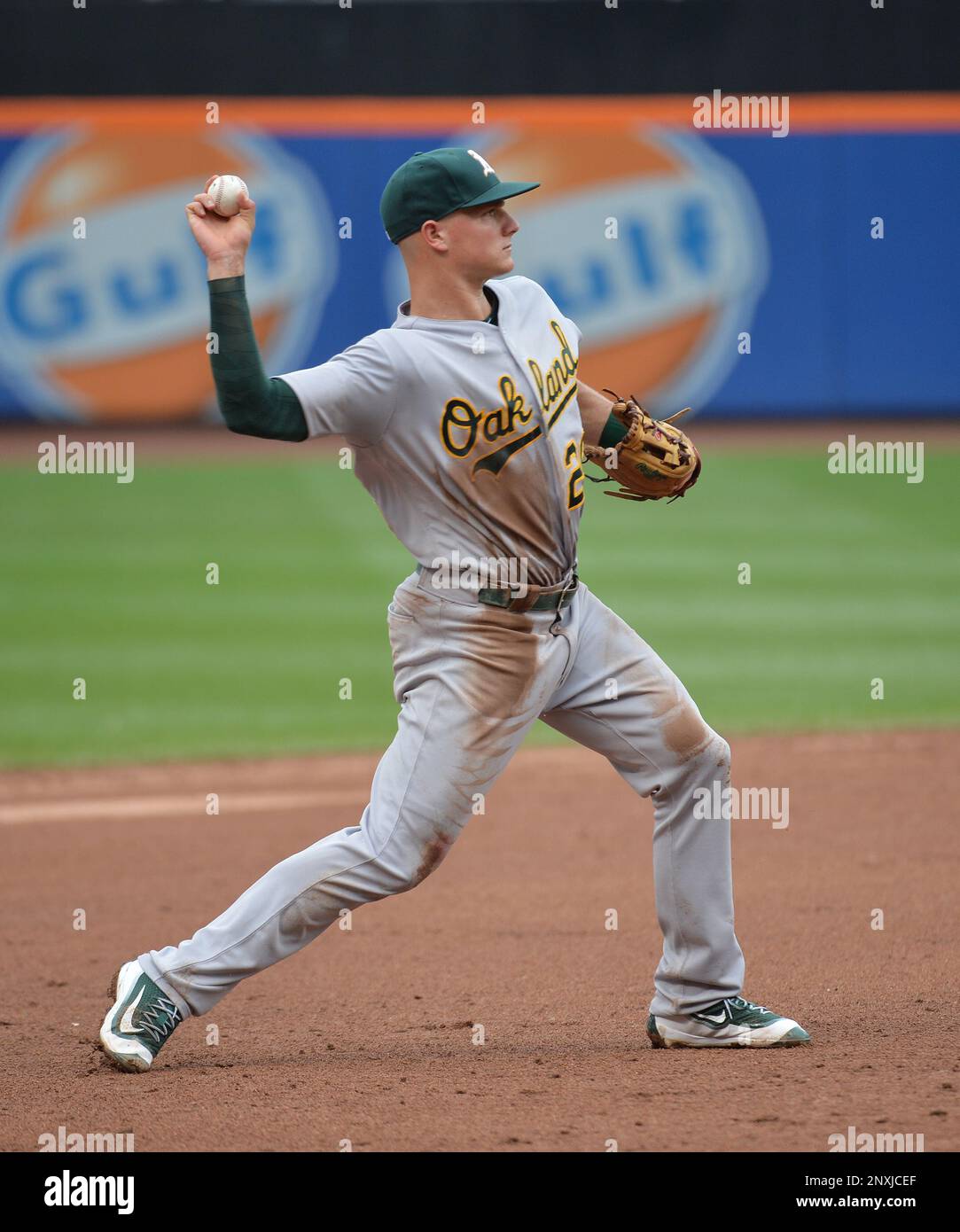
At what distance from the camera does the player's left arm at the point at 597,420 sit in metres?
4.32

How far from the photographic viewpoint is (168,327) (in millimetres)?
18547

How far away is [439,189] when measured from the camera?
12.5 ft

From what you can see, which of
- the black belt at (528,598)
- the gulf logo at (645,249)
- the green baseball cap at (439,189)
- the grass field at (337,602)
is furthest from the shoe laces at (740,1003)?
the gulf logo at (645,249)

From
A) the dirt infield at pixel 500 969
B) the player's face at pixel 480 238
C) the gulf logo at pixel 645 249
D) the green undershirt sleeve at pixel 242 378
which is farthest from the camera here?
the gulf logo at pixel 645 249

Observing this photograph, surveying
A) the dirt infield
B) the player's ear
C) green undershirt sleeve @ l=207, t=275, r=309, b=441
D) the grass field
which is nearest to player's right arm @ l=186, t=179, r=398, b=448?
green undershirt sleeve @ l=207, t=275, r=309, b=441

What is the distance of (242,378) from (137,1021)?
1561 millimetres

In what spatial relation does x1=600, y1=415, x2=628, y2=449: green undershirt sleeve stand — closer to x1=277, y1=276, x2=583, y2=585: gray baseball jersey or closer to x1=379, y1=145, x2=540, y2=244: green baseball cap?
x1=277, y1=276, x2=583, y2=585: gray baseball jersey

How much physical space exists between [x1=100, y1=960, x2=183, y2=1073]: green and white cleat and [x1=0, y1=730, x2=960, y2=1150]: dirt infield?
0.20 feet

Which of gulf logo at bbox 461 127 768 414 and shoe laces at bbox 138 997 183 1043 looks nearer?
shoe laces at bbox 138 997 183 1043

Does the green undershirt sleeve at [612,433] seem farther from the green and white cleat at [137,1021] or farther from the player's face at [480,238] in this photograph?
A: the green and white cleat at [137,1021]

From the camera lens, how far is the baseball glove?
A: 4270 millimetres

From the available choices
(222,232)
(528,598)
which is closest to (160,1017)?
(528,598)

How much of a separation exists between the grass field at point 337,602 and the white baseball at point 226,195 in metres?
5.08
